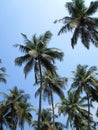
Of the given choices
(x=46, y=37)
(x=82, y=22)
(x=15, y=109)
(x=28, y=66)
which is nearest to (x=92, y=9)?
(x=82, y=22)

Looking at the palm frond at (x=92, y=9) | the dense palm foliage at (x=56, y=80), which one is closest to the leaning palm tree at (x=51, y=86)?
the dense palm foliage at (x=56, y=80)

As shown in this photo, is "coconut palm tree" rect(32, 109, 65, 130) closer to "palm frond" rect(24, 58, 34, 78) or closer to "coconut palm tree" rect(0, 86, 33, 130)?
"coconut palm tree" rect(0, 86, 33, 130)

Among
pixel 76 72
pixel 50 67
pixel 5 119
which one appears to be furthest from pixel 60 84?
pixel 5 119

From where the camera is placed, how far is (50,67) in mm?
44188

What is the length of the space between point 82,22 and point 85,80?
13.9 metres

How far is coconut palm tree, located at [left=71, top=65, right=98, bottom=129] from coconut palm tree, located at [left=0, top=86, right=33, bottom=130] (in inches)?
384

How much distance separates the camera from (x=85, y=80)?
167ft

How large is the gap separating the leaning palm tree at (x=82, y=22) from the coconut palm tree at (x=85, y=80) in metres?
12.4

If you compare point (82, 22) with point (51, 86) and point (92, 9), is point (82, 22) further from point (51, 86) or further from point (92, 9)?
point (51, 86)

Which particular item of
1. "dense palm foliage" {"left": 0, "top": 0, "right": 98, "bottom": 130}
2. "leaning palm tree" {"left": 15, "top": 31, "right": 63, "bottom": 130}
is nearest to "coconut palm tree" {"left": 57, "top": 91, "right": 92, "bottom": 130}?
"dense palm foliage" {"left": 0, "top": 0, "right": 98, "bottom": 130}

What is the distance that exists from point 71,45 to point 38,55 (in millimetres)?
6032

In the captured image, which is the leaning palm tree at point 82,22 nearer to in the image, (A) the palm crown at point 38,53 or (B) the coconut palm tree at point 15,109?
(A) the palm crown at point 38,53

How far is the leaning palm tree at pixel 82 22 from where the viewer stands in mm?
38406

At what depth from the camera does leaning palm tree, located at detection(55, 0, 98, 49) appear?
3841 cm
